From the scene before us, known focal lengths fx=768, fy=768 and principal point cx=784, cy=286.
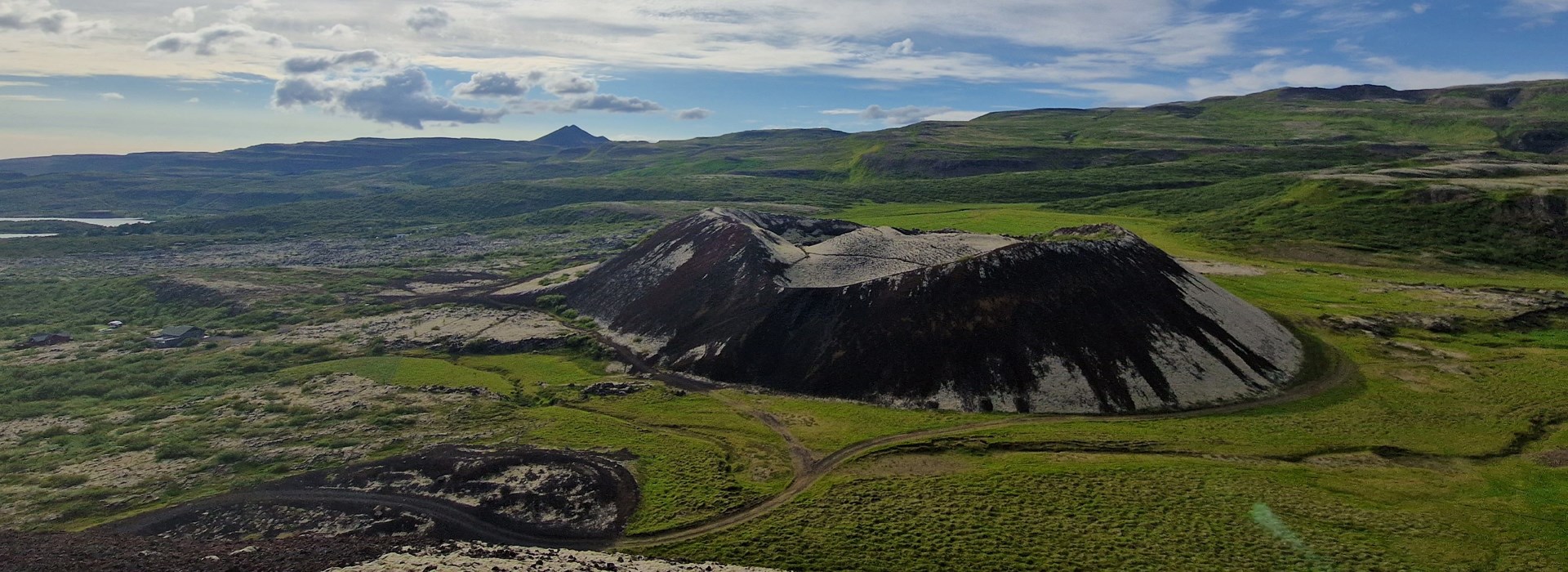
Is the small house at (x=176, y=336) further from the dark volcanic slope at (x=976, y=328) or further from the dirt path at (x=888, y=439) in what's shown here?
the dirt path at (x=888, y=439)

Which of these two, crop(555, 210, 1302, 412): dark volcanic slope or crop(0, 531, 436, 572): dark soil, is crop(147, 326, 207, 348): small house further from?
crop(0, 531, 436, 572): dark soil

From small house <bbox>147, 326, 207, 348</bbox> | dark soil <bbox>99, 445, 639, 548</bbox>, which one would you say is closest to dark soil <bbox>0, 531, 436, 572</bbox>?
dark soil <bbox>99, 445, 639, 548</bbox>

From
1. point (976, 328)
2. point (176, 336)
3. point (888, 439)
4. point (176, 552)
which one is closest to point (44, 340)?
point (176, 336)

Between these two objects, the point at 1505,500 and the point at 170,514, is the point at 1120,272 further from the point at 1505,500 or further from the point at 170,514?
the point at 170,514

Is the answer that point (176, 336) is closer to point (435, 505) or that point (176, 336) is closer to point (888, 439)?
point (435, 505)

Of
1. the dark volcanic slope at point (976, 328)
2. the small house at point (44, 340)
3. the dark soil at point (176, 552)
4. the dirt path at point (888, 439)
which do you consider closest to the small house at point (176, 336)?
the small house at point (44, 340)

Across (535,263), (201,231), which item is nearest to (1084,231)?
(535,263)

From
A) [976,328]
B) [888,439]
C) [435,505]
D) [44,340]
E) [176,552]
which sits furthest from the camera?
[44,340]

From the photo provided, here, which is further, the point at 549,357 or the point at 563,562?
the point at 549,357
